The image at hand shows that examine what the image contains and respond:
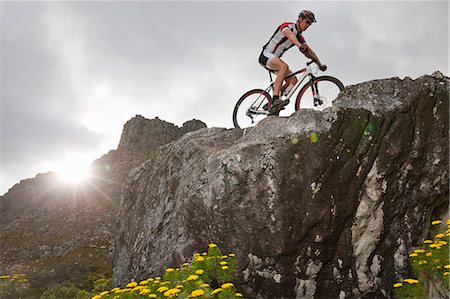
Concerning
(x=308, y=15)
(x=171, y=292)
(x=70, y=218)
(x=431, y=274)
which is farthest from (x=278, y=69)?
(x=70, y=218)

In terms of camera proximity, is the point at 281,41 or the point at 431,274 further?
the point at 281,41

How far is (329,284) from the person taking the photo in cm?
827

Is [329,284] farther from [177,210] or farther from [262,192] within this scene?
[177,210]

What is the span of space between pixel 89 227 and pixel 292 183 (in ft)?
225

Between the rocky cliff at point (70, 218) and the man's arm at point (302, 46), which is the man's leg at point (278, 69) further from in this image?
the rocky cliff at point (70, 218)

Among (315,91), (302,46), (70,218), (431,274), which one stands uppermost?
(70,218)

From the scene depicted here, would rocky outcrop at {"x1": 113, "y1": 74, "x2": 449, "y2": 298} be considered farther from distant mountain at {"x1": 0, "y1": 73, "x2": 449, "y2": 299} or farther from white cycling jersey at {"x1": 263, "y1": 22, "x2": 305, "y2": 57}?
white cycling jersey at {"x1": 263, "y1": 22, "x2": 305, "y2": 57}

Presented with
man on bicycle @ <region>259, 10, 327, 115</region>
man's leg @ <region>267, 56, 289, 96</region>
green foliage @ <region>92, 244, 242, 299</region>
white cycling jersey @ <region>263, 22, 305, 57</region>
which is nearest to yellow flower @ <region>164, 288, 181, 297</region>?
green foliage @ <region>92, 244, 242, 299</region>

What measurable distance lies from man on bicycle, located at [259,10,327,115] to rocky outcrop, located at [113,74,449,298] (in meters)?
1.30

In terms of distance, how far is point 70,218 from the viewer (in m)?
76.5

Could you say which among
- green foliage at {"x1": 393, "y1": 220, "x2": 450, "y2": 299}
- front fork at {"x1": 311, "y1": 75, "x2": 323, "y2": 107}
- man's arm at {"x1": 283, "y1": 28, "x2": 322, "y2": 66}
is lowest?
green foliage at {"x1": 393, "y1": 220, "x2": 450, "y2": 299}

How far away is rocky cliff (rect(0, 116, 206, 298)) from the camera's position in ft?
144

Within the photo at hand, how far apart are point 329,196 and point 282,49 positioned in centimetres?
477

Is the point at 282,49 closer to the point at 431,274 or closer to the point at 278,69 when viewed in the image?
the point at 278,69
